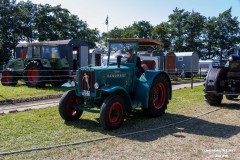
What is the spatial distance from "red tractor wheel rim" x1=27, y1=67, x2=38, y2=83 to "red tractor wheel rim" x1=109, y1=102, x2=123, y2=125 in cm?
921

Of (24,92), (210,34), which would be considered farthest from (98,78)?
(210,34)

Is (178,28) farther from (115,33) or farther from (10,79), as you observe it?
(10,79)

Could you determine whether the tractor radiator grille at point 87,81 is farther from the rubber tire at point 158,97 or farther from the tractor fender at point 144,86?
the rubber tire at point 158,97

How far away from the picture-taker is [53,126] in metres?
6.79

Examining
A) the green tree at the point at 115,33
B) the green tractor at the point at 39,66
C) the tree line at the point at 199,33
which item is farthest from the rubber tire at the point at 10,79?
the green tree at the point at 115,33

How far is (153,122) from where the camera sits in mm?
7453

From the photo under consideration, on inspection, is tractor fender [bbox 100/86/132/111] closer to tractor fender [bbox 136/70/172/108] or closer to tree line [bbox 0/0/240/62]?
tractor fender [bbox 136/70/172/108]

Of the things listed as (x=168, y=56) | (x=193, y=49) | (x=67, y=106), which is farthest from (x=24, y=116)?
(x=193, y=49)

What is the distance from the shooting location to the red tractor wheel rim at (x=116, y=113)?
655cm

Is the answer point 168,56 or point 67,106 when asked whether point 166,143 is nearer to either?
point 67,106

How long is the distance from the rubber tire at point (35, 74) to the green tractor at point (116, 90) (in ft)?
25.6

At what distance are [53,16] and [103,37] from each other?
2141 cm

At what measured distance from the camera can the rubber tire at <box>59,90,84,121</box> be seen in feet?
23.5

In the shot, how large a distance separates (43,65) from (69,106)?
28.5 feet
